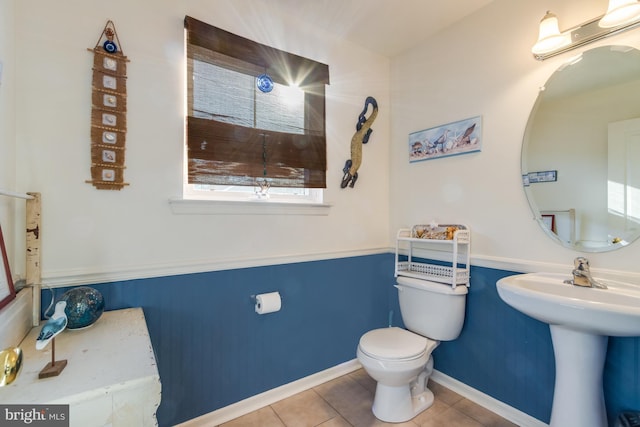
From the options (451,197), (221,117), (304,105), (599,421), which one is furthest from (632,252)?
(221,117)

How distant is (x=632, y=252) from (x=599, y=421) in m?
0.74

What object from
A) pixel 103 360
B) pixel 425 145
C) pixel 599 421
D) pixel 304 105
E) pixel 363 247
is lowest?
pixel 599 421

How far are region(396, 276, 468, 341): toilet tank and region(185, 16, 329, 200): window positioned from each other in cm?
94

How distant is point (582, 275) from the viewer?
1378 mm

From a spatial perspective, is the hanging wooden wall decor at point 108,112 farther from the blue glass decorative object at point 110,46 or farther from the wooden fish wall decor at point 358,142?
the wooden fish wall decor at point 358,142

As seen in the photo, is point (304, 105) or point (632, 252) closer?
point (632, 252)

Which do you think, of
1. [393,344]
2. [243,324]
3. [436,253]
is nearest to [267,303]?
[243,324]

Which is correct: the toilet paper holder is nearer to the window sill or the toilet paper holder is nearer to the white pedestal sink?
the window sill

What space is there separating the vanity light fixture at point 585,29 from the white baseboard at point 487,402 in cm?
190

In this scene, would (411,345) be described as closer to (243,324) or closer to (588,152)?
(243,324)

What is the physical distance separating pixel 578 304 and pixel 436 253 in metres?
0.94

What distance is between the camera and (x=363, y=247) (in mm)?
2256

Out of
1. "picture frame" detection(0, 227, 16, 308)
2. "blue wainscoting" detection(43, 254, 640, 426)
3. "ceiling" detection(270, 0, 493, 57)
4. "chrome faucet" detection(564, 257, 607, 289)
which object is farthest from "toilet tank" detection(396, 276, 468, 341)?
"picture frame" detection(0, 227, 16, 308)

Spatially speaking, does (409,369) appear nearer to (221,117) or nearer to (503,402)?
(503,402)
